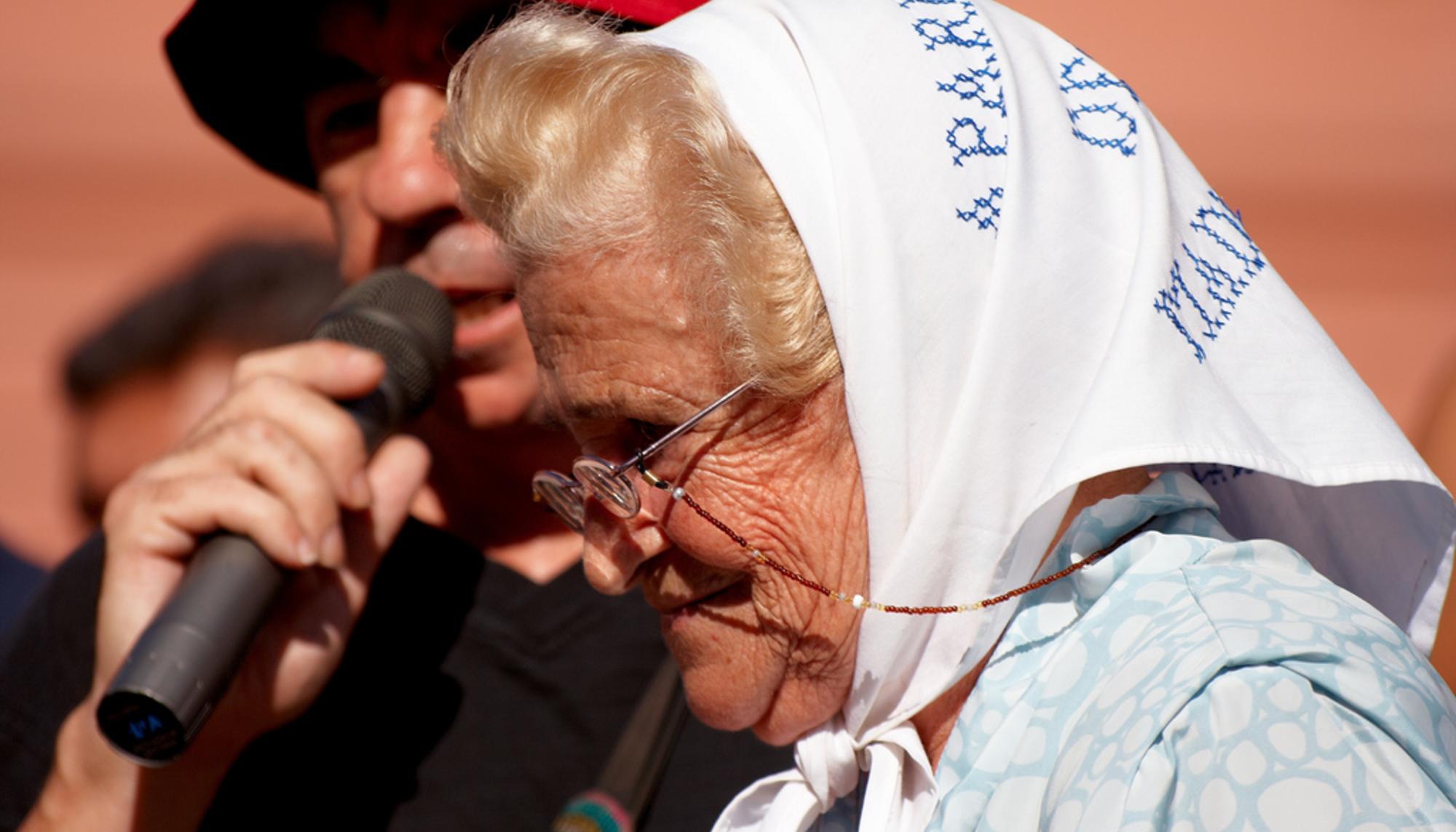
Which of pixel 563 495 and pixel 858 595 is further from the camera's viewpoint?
pixel 563 495

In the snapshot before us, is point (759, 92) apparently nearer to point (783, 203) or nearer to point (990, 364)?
point (783, 203)

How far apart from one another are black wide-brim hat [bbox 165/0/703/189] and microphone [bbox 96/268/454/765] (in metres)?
0.64

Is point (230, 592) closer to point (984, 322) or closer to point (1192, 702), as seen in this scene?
point (984, 322)

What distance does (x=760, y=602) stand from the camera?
1.74 meters

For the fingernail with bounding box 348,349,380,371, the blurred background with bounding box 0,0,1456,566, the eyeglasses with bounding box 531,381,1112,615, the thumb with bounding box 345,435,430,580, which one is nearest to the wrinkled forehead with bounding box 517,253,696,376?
the eyeglasses with bounding box 531,381,1112,615

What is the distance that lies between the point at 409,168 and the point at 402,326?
0.35 m

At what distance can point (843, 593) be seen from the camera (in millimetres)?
1661

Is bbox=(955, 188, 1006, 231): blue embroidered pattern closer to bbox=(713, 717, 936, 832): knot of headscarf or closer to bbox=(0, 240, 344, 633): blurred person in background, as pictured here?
bbox=(713, 717, 936, 832): knot of headscarf

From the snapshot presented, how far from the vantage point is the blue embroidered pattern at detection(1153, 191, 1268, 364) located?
1549mm

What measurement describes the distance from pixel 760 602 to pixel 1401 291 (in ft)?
24.6

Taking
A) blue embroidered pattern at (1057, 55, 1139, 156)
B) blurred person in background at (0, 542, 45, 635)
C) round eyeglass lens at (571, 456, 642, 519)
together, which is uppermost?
blue embroidered pattern at (1057, 55, 1139, 156)

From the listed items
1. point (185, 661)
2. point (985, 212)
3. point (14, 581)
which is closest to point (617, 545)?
point (185, 661)

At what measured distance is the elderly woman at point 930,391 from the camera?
1487 millimetres

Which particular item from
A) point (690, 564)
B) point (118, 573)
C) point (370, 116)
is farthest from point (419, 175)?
point (690, 564)
